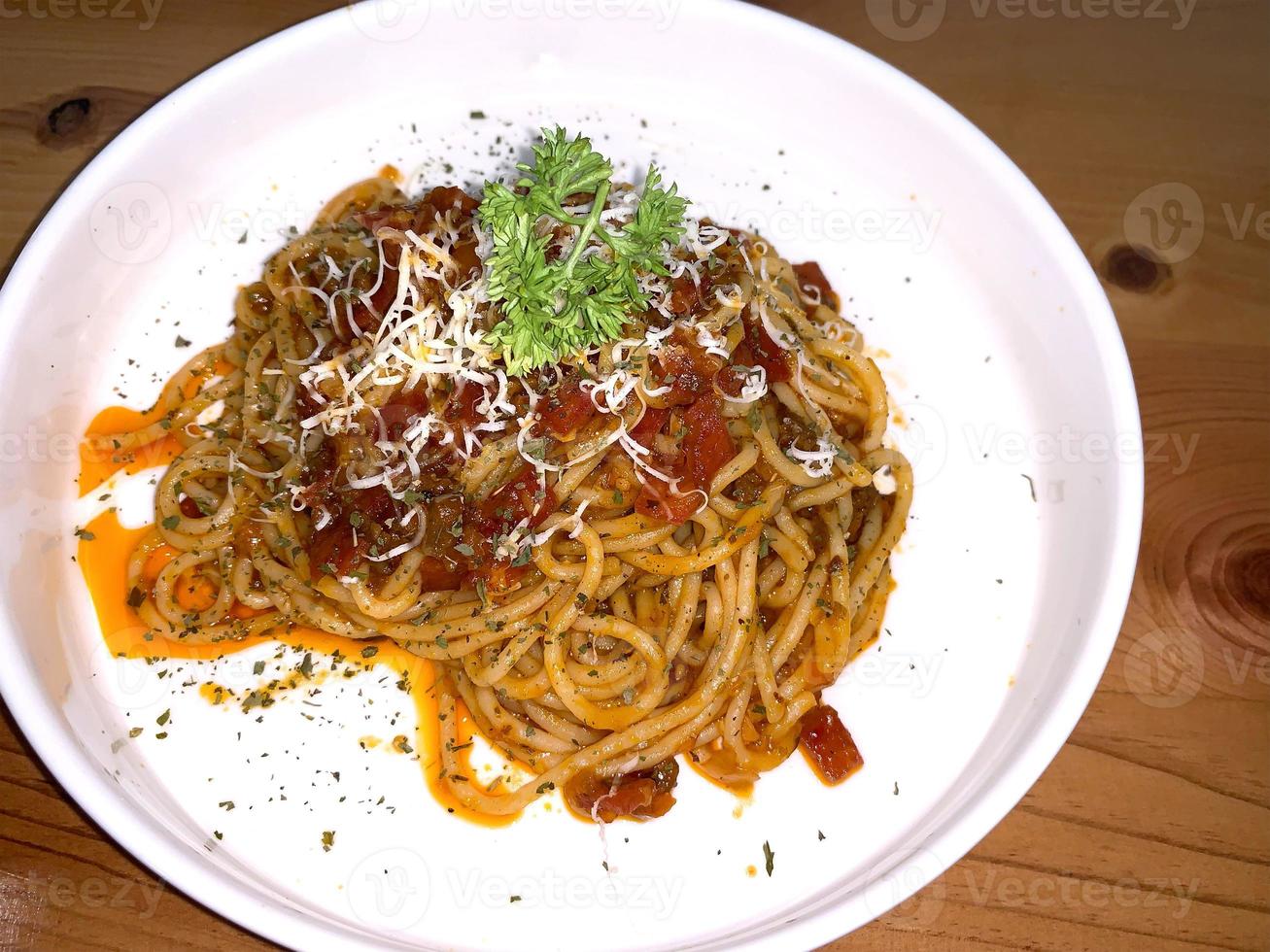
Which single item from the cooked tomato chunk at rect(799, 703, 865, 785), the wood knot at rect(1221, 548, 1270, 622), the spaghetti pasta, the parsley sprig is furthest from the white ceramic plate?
the parsley sprig

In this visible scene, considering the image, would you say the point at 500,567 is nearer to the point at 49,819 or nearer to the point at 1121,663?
the point at 49,819

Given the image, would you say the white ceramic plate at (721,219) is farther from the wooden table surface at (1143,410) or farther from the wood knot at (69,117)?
the wood knot at (69,117)

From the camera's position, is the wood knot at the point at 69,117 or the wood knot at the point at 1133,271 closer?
the wood knot at the point at 69,117

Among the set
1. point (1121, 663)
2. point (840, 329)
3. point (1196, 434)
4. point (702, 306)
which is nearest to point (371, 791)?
point (702, 306)

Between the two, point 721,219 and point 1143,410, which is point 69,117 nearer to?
point 721,219

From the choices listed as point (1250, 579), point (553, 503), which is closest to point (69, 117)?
point (553, 503)

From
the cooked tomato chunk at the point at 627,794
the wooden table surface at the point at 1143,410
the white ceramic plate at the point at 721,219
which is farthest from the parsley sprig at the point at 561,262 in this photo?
the wooden table surface at the point at 1143,410
